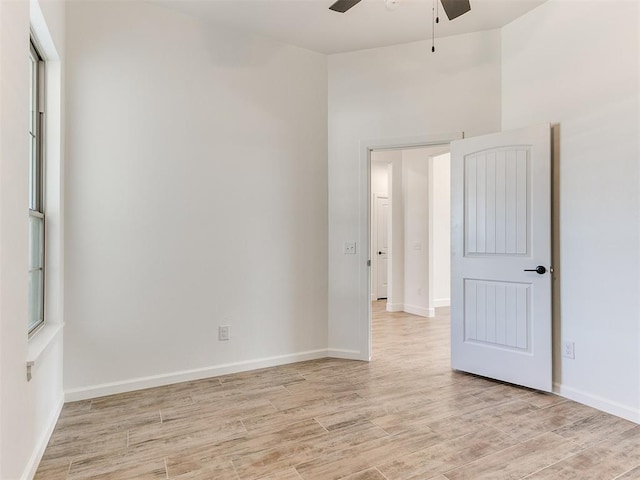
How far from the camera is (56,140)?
2504 millimetres

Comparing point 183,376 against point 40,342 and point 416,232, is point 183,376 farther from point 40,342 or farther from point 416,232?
point 416,232

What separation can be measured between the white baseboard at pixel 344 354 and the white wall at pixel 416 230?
7.88 ft

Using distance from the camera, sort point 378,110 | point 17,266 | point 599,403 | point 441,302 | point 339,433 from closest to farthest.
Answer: point 17,266, point 339,433, point 599,403, point 378,110, point 441,302

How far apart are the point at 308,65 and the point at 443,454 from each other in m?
3.34

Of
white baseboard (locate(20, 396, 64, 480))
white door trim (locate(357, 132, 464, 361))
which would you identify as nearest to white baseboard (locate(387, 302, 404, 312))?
white door trim (locate(357, 132, 464, 361))

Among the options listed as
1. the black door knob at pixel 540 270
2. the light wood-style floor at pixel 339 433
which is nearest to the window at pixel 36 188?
the light wood-style floor at pixel 339 433

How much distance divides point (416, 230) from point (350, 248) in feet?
8.43

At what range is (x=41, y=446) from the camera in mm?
1998

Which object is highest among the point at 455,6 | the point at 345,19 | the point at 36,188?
the point at 345,19

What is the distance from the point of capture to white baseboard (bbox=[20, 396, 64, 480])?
1.76 metres

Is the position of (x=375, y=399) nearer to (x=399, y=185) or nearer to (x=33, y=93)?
(x=33, y=93)

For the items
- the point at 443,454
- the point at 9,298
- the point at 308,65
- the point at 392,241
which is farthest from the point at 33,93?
the point at 392,241

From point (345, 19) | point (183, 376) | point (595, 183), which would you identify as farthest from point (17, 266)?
point (595, 183)

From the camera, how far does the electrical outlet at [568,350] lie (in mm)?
2764
